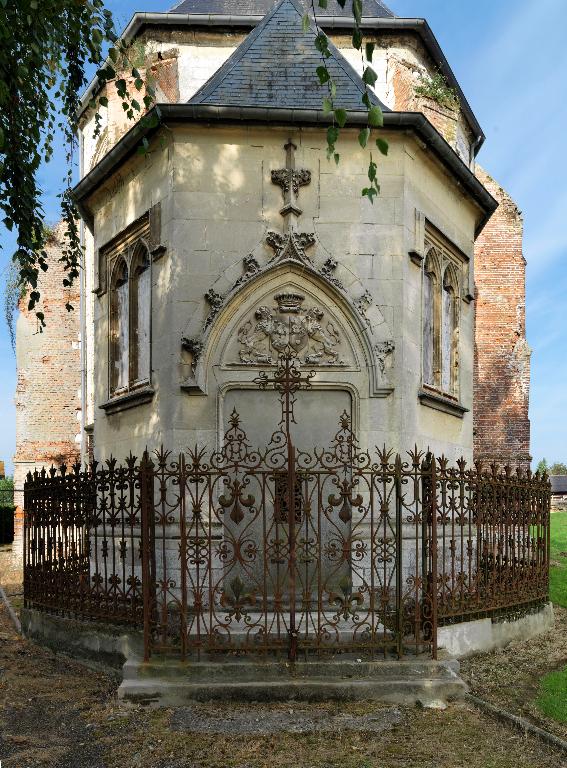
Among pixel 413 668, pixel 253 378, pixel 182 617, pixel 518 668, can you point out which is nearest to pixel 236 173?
pixel 253 378

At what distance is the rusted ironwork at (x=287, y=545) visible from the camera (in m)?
6.82

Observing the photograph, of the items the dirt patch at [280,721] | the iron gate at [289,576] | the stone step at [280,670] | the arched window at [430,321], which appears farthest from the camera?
the arched window at [430,321]

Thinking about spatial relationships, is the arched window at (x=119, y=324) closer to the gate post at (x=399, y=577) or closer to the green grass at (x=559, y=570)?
the gate post at (x=399, y=577)

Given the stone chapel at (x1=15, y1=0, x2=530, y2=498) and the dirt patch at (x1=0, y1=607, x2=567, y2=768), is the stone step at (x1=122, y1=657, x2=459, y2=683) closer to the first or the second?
the dirt patch at (x1=0, y1=607, x2=567, y2=768)

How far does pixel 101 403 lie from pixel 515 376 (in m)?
9.94

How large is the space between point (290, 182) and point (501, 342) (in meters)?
9.86

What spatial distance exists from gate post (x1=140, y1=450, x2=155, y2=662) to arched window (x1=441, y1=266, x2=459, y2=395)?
4.90 meters

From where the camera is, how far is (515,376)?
16844 mm

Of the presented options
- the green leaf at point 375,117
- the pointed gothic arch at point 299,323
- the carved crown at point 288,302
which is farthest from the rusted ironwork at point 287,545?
the green leaf at point 375,117

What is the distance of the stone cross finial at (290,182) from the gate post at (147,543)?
3.25 meters

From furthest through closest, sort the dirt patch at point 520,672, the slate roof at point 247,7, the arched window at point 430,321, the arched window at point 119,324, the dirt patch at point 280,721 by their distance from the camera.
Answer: the slate roof at point 247,7 < the arched window at point 119,324 < the arched window at point 430,321 < the dirt patch at point 520,672 < the dirt patch at point 280,721

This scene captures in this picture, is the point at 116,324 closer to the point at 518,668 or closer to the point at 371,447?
the point at 371,447

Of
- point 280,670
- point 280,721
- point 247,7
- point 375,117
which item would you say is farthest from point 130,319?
point 247,7

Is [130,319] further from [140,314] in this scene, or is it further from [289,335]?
[289,335]
